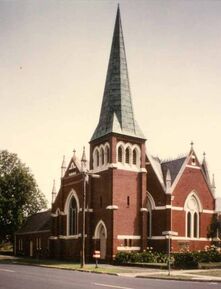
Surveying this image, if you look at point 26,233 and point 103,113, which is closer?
point 103,113

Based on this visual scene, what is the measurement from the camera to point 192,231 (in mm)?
49031

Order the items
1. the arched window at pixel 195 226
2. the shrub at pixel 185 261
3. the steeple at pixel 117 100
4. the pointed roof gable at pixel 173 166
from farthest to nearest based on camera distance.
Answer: the pointed roof gable at pixel 173 166 → the arched window at pixel 195 226 → the steeple at pixel 117 100 → the shrub at pixel 185 261

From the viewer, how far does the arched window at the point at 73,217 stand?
1990 inches

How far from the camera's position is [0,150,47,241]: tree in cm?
6788

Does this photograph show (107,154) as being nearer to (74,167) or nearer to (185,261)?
(74,167)

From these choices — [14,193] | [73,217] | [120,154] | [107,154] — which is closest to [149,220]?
[120,154]

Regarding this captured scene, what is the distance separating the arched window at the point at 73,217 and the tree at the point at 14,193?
1828 cm

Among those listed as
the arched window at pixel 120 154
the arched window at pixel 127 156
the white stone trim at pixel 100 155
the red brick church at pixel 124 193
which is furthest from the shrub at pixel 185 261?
the white stone trim at pixel 100 155

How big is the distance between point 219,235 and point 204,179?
6195 millimetres

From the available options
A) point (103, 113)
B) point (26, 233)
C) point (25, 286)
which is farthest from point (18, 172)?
point (25, 286)

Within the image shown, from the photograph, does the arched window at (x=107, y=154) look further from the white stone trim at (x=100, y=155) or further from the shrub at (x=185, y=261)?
the shrub at (x=185, y=261)

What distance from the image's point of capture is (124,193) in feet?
150

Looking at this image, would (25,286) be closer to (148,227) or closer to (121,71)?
(148,227)

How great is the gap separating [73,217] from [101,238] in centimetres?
584
